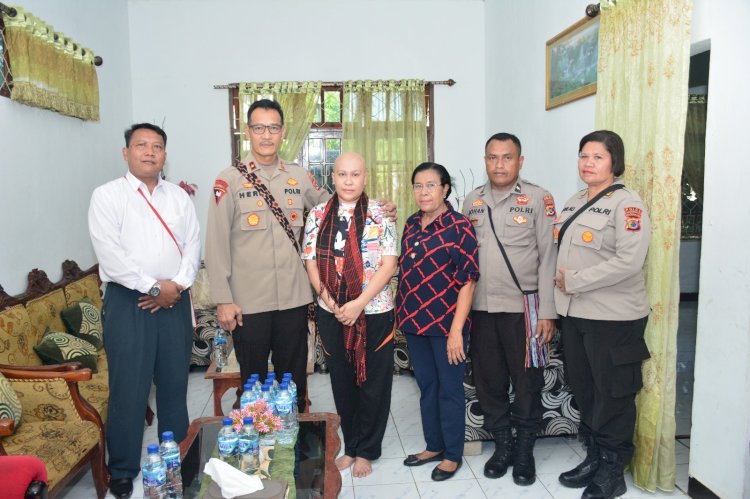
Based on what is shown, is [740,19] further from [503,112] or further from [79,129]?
[79,129]

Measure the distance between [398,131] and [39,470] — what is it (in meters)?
4.20

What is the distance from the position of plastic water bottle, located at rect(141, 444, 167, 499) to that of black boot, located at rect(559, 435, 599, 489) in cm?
165

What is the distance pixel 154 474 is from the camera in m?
1.62

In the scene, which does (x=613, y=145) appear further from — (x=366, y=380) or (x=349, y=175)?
(x=366, y=380)

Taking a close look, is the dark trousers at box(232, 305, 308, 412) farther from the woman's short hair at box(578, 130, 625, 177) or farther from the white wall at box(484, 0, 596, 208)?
the white wall at box(484, 0, 596, 208)

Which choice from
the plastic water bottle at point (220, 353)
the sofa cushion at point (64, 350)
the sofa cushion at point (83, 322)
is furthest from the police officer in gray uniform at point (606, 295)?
the sofa cushion at point (83, 322)

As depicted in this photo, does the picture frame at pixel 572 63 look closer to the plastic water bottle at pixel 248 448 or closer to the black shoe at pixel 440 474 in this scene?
the black shoe at pixel 440 474

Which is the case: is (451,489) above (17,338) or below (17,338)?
below

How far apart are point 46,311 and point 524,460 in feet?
8.47

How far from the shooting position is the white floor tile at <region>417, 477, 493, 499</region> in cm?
236

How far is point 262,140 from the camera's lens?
2.28 metres

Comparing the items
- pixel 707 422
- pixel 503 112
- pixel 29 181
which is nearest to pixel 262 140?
pixel 29 181

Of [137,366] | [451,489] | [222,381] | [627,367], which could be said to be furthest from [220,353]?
[627,367]

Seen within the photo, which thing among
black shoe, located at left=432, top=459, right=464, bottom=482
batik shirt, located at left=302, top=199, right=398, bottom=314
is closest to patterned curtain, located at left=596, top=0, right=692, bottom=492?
black shoe, located at left=432, top=459, right=464, bottom=482
